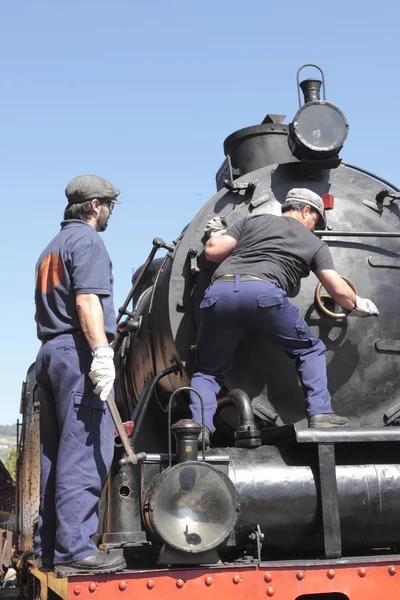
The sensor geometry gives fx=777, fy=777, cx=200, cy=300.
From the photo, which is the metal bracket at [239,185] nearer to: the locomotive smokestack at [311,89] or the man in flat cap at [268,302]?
the man in flat cap at [268,302]

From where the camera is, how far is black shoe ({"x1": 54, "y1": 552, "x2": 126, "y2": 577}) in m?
3.06

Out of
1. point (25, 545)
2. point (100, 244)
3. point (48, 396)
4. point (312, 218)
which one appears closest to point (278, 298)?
point (312, 218)

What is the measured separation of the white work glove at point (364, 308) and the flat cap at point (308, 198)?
20.2 inches

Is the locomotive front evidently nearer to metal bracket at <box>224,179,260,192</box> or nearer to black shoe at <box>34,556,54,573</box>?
metal bracket at <box>224,179,260,192</box>

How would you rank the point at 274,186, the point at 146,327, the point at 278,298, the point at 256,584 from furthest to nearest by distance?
the point at 146,327 < the point at 274,186 < the point at 278,298 < the point at 256,584

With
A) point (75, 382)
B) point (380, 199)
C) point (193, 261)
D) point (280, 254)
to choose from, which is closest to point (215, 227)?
point (193, 261)

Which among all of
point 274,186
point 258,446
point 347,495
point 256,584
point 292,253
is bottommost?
point 256,584

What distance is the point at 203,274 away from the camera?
4.27 m

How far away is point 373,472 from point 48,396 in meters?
1.51

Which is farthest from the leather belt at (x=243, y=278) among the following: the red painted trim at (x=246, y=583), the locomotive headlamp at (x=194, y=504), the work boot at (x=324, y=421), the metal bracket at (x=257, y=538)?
the red painted trim at (x=246, y=583)

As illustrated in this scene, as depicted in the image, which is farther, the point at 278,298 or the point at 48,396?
the point at 278,298

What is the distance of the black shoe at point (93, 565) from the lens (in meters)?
3.06

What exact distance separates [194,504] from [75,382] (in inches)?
28.0

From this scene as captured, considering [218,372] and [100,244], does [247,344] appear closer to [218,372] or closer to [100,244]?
[218,372]
